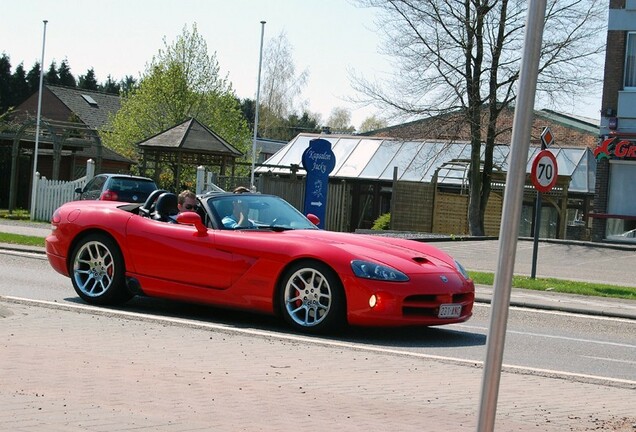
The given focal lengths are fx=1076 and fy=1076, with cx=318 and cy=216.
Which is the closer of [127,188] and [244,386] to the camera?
[244,386]

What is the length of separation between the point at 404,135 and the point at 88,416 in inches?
1165

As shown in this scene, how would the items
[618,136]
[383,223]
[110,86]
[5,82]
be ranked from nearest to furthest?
[618,136] < [383,223] < [5,82] < [110,86]

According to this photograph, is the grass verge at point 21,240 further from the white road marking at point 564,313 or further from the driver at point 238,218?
the driver at point 238,218

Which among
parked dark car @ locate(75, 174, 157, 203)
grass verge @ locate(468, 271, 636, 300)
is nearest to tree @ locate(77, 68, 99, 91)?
parked dark car @ locate(75, 174, 157, 203)

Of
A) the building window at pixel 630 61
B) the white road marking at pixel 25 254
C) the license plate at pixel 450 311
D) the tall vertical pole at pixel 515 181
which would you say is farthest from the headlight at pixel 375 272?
the building window at pixel 630 61

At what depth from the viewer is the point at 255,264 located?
10.9m

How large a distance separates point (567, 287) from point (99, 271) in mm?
9709

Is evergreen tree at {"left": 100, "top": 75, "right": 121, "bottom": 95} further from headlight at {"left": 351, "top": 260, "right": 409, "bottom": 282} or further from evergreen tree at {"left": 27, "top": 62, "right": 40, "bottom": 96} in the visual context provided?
headlight at {"left": 351, "top": 260, "right": 409, "bottom": 282}

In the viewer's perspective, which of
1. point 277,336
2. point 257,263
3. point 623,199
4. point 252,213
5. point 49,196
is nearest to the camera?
point 277,336

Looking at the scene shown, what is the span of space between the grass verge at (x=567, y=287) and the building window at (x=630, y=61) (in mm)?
14799

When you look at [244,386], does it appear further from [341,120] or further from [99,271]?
[341,120]

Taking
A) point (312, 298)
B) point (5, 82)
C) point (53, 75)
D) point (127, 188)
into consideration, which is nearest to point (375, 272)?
point (312, 298)

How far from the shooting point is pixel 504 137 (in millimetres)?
38000

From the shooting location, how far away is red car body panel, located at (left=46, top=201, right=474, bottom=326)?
10.4 m
